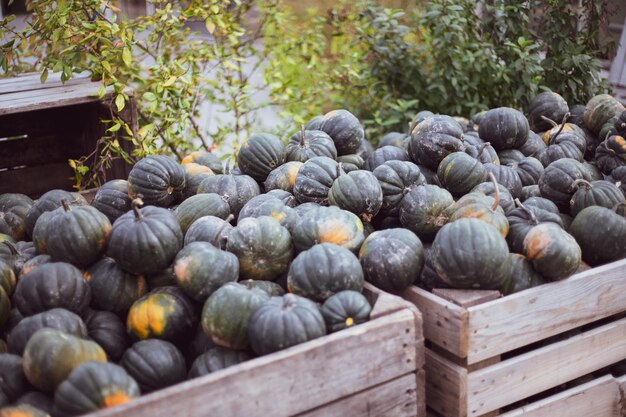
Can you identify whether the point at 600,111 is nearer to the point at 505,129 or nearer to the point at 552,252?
the point at 505,129

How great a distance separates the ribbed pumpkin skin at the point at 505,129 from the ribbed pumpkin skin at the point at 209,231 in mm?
1703

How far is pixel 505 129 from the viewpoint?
363 cm

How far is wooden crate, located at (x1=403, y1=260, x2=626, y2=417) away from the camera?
8.14ft

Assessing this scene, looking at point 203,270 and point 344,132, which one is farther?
point 344,132

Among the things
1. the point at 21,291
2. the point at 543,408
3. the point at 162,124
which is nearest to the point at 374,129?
the point at 162,124

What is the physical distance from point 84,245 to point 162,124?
1.93 meters

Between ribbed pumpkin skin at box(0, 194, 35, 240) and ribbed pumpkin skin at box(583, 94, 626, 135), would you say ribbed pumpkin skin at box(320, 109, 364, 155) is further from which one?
ribbed pumpkin skin at box(0, 194, 35, 240)

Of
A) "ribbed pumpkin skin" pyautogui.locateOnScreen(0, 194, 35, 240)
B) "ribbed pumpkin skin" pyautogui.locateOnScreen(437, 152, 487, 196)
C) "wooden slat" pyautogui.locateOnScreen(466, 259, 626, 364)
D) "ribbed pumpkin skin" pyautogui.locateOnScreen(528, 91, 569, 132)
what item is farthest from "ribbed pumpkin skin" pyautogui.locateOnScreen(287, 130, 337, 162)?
"ribbed pumpkin skin" pyautogui.locateOnScreen(528, 91, 569, 132)

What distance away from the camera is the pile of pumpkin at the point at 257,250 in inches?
89.3

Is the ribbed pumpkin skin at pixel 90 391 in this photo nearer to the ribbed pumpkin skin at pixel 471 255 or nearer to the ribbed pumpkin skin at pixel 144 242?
the ribbed pumpkin skin at pixel 144 242

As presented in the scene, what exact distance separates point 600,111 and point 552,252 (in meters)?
1.67

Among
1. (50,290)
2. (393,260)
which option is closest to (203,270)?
(50,290)

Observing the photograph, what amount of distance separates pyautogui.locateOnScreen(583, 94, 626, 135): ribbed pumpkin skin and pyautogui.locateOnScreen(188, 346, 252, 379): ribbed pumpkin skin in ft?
8.84

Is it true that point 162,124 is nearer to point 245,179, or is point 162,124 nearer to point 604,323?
point 245,179
